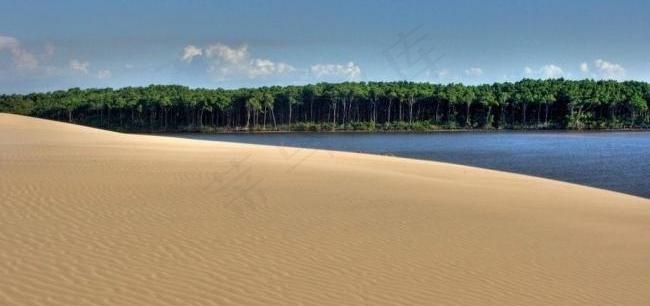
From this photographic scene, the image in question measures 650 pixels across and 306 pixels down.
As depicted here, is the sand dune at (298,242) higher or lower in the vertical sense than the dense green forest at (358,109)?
lower

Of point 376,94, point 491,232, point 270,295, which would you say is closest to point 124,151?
point 491,232

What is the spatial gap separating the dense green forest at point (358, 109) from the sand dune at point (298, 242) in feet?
364

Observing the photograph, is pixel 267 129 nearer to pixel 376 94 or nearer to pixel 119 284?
pixel 376 94

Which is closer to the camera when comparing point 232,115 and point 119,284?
point 119,284

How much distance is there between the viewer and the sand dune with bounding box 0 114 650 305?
6621 mm

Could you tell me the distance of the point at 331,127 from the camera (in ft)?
412

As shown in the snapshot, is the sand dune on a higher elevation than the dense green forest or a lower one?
lower

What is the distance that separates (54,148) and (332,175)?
11.4 metres

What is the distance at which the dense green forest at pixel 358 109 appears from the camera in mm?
129375

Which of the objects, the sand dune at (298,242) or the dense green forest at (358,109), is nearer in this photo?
the sand dune at (298,242)

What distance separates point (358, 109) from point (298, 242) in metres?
129

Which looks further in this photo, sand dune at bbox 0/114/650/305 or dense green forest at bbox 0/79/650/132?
dense green forest at bbox 0/79/650/132

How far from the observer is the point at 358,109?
451 ft

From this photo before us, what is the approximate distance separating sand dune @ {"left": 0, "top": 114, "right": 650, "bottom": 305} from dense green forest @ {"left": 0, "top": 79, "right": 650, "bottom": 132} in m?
111
